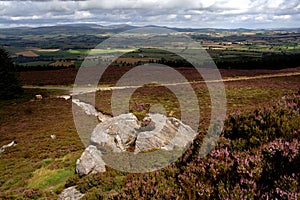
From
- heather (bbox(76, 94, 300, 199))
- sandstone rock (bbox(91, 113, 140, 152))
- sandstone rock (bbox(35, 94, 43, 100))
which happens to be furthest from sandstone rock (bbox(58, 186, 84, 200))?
sandstone rock (bbox(35, 94, 43, 100))

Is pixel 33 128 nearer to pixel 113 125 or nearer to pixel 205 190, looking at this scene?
pixel 113 125

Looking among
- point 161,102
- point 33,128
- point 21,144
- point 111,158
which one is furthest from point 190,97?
point 111,158

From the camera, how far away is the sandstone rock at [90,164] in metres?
14.2

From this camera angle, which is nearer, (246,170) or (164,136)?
(246,170)

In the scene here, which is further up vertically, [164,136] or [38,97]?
[164,136]

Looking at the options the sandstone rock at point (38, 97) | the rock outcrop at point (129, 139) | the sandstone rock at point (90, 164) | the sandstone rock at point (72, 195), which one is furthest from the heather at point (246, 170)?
the sandstone rock at point (38, 97)

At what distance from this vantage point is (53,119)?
35.6 metres

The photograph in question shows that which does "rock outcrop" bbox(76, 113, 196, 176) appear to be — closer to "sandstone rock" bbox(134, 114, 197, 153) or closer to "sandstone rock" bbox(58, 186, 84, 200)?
"sandstone rock" bbox(134, 114, 197, 153)

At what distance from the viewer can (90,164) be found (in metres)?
14.5

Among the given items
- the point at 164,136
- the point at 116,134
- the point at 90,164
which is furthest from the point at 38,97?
the point at 90,164

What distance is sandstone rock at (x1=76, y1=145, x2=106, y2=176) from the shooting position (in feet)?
46.4

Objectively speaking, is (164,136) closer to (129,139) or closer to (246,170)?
(129,139)

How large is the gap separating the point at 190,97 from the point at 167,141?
3276cm

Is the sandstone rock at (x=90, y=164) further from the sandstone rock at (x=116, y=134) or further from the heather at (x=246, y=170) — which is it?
the heather at (x=246, y=170)
